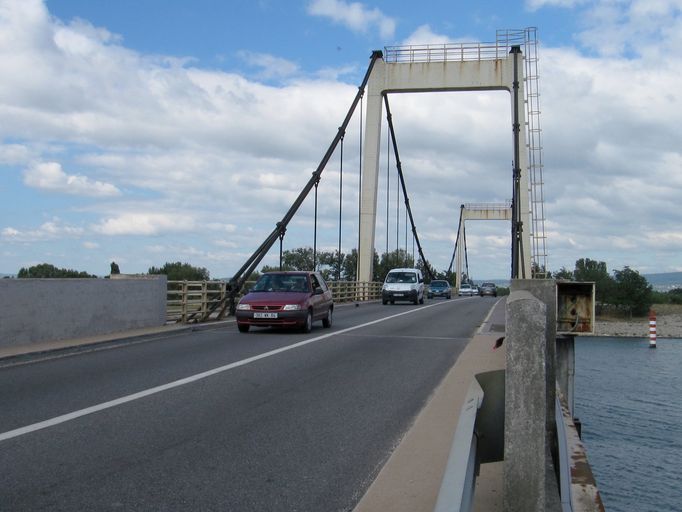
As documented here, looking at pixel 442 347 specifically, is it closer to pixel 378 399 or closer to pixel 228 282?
pixel 378 399

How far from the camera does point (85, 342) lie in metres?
14.2

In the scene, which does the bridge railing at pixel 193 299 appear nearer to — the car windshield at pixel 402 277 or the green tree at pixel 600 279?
the car windshield at pixel 402 277

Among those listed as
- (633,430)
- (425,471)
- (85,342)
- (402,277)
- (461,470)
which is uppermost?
(402,277)

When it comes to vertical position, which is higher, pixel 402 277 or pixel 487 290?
pixel 402 277

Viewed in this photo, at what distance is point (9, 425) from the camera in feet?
22.8

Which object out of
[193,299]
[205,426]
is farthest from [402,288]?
[205,426]

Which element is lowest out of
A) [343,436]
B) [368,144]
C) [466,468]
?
[343,436]

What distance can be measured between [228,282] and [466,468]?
19359mm

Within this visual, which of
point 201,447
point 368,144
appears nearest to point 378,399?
point 201,447

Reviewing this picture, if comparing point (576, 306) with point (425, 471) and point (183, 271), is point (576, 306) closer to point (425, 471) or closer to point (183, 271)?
point (425, 471)

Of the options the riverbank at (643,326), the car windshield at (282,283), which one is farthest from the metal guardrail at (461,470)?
the riverbank at (643,326)

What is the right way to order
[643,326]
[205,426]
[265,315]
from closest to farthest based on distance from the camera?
[205,426], [265,315], [643,326]

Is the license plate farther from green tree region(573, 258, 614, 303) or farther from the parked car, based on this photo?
green tree region(573, 258, 614, 303)

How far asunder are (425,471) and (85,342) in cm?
1035
